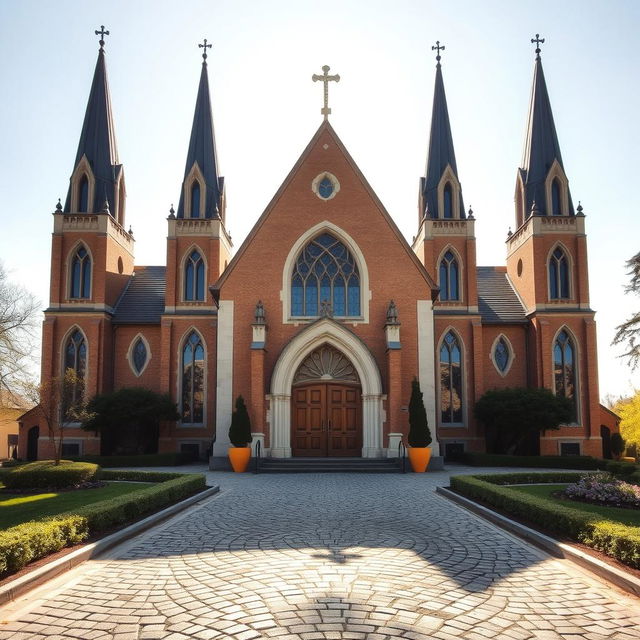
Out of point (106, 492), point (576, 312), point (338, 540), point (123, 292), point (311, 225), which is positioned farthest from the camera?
point (123, 292)

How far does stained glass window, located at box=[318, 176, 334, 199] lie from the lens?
28.0 metres

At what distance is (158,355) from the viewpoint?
32844 millimetres

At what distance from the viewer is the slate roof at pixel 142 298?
32906 millimetres

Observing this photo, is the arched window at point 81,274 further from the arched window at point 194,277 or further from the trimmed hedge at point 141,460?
the trimmed hedge at point 141,460

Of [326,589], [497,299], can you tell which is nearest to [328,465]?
[497,299]

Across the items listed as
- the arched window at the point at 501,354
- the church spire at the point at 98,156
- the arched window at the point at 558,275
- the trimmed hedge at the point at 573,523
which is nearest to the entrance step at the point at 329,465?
the trimmed hedge at the point at 573,523

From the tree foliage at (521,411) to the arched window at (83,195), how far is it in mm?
22779

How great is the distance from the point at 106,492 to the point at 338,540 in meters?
8.20

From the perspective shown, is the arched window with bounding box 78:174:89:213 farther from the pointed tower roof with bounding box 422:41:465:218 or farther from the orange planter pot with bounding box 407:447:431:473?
the orange planter pot with bounding box 407:447:431:473

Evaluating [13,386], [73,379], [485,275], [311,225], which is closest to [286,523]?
[73,379]

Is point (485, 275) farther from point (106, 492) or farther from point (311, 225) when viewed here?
point (106, 492)

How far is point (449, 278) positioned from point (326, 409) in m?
11.1

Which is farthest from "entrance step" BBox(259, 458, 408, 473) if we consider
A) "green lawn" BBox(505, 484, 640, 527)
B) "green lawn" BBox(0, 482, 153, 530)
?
"green lawn" BBox(505, 484, 640, 527)

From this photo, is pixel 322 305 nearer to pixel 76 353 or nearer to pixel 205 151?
pixel 76 353
